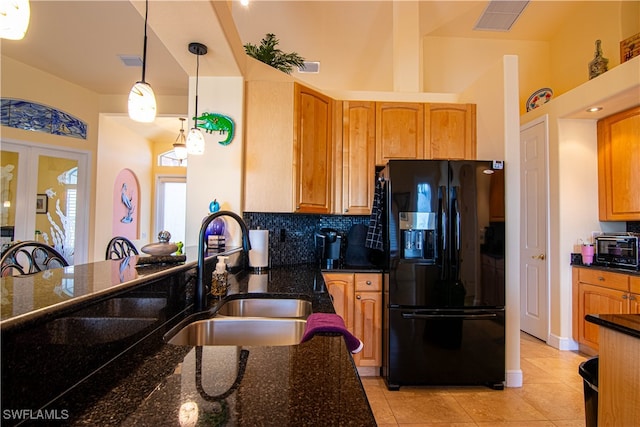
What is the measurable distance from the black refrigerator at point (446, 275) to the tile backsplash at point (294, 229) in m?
0.82

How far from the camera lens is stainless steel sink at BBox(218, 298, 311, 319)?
154cm

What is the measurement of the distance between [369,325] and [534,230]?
7.64ft

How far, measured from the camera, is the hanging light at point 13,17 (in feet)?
3.02

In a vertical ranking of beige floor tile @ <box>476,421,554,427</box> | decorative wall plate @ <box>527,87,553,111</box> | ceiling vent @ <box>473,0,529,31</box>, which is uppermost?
ceiling vent @ <box>473,0,529,31</box>

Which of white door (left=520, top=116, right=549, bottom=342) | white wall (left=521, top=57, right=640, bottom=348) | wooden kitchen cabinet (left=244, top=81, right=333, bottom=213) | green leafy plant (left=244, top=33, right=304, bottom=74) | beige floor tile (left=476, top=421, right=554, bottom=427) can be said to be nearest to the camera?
beige floor tile (left=476, top=421, right=554, bottom=427)

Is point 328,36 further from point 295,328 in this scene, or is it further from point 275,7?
point 295,328

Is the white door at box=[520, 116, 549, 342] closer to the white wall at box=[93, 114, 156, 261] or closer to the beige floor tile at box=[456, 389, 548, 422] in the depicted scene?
the beige floor tile at box=[456, 389, 548, 422]

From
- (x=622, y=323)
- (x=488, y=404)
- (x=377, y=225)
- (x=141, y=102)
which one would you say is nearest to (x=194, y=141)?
(x=141, y=102)

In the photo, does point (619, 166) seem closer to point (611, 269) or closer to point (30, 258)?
point (611, 269)

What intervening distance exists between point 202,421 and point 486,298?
2.33 metres

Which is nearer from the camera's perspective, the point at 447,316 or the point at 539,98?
the point at 447,316

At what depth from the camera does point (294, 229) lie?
291cm

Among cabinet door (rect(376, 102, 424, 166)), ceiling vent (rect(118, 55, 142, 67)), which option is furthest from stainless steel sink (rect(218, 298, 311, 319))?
ceiling vent (rect(118, 55, 142, 67))

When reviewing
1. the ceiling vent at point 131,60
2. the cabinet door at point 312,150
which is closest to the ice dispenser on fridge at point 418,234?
the cabinet door at point 312,150
